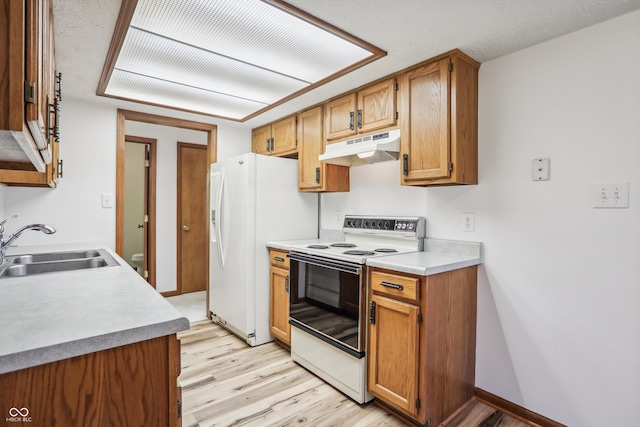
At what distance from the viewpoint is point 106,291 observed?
1185mm

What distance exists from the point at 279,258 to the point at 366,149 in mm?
1190

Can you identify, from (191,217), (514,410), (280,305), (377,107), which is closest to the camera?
(514,410)

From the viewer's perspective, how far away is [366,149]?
222 cm

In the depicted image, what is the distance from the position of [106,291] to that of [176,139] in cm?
366

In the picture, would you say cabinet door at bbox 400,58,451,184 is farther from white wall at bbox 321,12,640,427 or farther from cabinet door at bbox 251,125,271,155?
cabinet door at bbox 251,125,271,155

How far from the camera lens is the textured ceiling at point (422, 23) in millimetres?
1516

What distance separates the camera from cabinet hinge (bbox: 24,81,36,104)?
74cm

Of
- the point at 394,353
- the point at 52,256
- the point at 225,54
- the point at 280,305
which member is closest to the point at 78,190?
the point at 52,256

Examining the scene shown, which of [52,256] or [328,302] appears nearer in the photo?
[52,256]

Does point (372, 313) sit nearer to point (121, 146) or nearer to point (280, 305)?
point (280, 305)

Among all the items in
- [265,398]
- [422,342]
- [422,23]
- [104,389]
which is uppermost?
[422,23]

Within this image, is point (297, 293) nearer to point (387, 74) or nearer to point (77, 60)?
point (387, 74)

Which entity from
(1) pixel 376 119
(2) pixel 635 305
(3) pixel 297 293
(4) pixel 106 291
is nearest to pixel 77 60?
(4) pixel 106 291

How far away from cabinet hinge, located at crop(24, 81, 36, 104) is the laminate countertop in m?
0.54
